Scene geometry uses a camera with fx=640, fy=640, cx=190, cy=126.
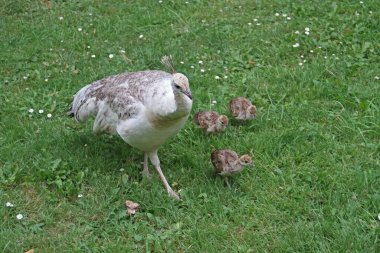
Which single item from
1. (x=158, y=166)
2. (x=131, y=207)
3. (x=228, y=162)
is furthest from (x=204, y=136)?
(x=131, y=207)

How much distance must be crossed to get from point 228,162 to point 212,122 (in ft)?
2.39

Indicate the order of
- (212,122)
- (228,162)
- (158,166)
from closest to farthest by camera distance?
1. (228,162)
2. (158,166)
3. (212,122)

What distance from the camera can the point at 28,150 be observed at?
224 inches

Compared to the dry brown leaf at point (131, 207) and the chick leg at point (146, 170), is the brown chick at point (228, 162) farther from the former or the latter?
the dry brown leaf at point (131, 207)

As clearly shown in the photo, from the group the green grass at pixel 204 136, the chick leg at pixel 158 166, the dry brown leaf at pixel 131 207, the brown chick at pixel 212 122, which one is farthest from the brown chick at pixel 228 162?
the dry brown leaf at pixel 131 207

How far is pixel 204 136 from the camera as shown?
5.88 m

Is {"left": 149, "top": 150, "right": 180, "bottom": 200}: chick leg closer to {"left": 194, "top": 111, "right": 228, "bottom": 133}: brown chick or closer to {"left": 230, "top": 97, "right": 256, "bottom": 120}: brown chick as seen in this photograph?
{"left": 194, "top": 111, "right": 228, "bottom": 133}: brown chick

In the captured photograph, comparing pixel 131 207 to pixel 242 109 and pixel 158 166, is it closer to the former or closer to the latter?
pixel 158 166

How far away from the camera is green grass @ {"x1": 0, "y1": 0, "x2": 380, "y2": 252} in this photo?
4746mm

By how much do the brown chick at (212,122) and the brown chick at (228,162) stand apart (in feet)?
1.81

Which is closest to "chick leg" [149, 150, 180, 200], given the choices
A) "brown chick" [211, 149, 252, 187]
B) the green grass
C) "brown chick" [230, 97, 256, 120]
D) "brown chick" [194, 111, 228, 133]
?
the green grass

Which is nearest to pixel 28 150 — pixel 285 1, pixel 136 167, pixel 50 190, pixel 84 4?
pixel 50 190

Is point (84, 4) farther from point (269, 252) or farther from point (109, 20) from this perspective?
point (269, 252)

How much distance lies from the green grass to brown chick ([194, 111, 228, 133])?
10 centimetres
